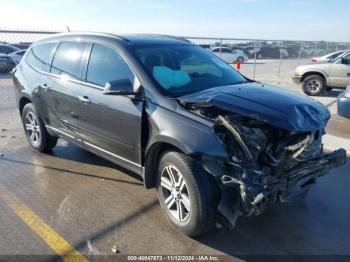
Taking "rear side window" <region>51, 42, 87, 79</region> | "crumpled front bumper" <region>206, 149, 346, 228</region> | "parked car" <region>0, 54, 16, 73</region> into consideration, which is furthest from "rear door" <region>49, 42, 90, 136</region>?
"parked car" <region>0, 54, 16, 73</region>

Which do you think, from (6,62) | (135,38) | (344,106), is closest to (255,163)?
A: (135,38)

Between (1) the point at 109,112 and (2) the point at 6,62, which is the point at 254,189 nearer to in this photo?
(1) the point at 109,112

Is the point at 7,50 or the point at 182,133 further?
the point at 7,50

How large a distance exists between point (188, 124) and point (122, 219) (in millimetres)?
1349

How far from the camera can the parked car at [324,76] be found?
12070mm

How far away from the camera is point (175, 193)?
3797 mm

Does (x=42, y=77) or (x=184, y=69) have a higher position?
(x=184, y=69)

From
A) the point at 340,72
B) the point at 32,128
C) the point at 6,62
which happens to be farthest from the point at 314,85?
the point at 6,62

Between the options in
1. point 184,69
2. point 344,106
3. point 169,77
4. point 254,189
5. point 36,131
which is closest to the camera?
point 254,189

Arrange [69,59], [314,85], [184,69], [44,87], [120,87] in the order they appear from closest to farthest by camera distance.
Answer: [120,87], [184,69], [69,59], [44,87], [314,85]

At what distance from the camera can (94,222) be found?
401cm

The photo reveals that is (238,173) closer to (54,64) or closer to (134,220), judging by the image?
(134,220)

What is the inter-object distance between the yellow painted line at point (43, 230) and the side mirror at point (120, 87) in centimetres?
154

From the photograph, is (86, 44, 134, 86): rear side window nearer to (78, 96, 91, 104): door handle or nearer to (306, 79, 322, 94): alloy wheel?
(78, 96, 91, 104): door handle
